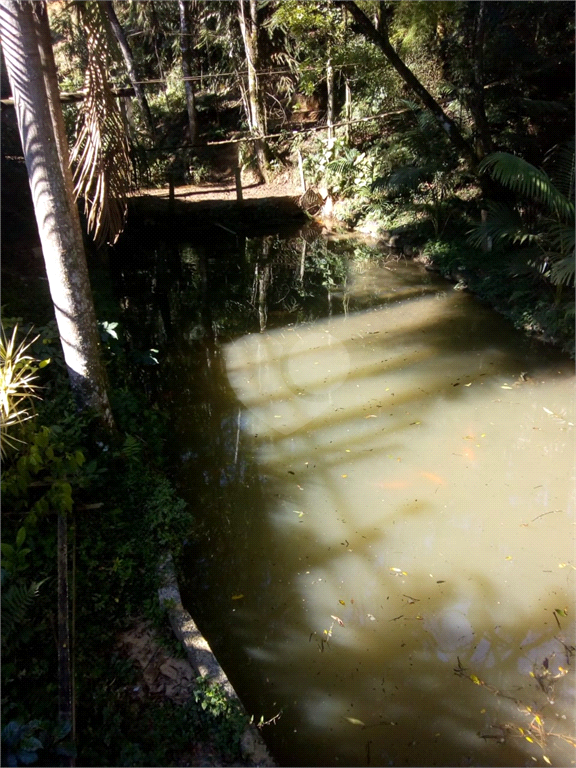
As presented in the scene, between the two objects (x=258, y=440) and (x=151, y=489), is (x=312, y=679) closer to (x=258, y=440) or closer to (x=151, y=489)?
(x=151, y=489)

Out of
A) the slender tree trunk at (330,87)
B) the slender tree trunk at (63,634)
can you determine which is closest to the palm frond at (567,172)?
the slender tree trunk at (63,634)

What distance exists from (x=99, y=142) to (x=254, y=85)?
12.4 m

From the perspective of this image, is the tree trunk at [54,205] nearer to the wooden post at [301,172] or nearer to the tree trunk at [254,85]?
→ the wooden post at [301,172]

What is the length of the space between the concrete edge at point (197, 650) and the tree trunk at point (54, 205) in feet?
4.44

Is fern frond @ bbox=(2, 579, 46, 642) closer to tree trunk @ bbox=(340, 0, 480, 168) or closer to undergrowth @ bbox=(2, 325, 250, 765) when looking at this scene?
undergrowth @ bbox=(2, 325, 250, 765)

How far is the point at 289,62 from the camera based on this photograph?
1513cm

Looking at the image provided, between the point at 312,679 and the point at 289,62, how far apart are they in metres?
15.9

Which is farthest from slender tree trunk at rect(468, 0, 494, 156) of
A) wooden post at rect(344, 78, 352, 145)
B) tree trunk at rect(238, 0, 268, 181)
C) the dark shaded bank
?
tree trunk at rect(238, 0, 268, 181)

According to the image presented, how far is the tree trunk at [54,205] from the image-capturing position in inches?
126

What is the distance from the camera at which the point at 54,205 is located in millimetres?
3475

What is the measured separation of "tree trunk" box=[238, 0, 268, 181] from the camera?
1396 centimetres

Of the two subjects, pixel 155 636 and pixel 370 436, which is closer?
pixel 155 636

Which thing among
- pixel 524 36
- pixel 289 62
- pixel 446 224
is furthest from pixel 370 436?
pixel 289 62

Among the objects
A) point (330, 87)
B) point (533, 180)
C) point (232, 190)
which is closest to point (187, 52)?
point (232, 190)
